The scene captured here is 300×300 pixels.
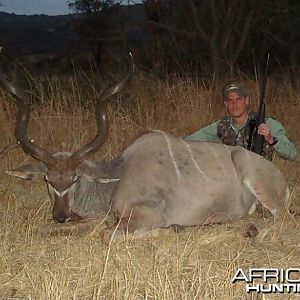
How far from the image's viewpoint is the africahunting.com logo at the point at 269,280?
2.83m

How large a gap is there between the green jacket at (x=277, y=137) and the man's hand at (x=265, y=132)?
97 millimetres

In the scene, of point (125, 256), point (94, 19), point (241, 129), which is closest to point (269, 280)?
point (125, 256)

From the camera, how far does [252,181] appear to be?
13.6ft

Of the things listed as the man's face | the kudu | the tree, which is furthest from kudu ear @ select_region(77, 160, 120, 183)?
the tree

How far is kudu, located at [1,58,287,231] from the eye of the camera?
3.87m

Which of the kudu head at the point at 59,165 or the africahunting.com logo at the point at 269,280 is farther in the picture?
the kudu head at the point at 59,165

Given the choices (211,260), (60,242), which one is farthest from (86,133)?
(211,260)

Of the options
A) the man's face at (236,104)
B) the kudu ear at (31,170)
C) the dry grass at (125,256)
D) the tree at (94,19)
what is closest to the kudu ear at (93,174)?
the kudu ear at (31,170)

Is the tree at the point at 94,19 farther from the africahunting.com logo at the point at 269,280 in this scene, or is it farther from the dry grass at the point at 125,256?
the africahunting.com logo at the point at 269,280

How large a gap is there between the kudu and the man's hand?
0.53 ft

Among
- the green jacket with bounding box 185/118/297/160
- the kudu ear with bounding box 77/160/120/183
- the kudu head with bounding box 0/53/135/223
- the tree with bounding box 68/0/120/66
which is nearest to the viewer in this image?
the kudu head with bounding box 0/53/135/223

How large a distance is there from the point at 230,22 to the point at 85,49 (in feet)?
30.4

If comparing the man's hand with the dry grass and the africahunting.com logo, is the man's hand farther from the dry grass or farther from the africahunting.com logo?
the africahunting.com logo

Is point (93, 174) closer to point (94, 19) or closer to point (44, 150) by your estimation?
point (44, 150)
